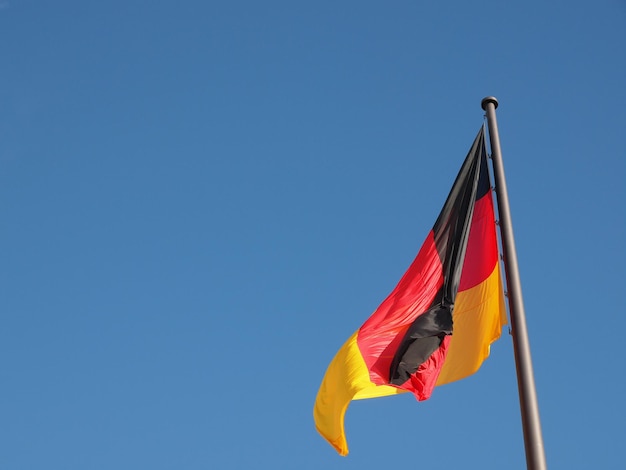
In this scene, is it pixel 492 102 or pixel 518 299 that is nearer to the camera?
pixel 518 299

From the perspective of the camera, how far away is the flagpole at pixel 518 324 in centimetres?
862

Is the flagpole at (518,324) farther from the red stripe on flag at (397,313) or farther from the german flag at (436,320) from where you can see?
the red stripe on flag at (397,313)

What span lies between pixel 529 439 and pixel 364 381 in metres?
2.55

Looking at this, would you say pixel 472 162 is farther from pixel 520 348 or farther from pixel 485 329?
pixel 520 348

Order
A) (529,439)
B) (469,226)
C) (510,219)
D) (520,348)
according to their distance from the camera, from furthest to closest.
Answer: (469,226), (510,219), (520,348), (529,439)

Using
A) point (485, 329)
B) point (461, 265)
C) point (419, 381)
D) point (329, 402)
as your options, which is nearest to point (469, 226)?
point (461, 265)

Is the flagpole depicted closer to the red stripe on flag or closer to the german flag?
the german flag

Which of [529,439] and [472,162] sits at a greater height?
[472,162]

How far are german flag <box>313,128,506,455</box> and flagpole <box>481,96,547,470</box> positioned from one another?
1.57ft

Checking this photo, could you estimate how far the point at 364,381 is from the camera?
35.1ft

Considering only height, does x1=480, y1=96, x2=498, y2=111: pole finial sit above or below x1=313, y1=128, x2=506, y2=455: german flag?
above

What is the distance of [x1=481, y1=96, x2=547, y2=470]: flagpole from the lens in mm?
8625

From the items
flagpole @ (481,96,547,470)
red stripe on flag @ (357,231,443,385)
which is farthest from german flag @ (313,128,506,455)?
flagpole @ (481,96,547,470)

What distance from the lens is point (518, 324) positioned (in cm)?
961
